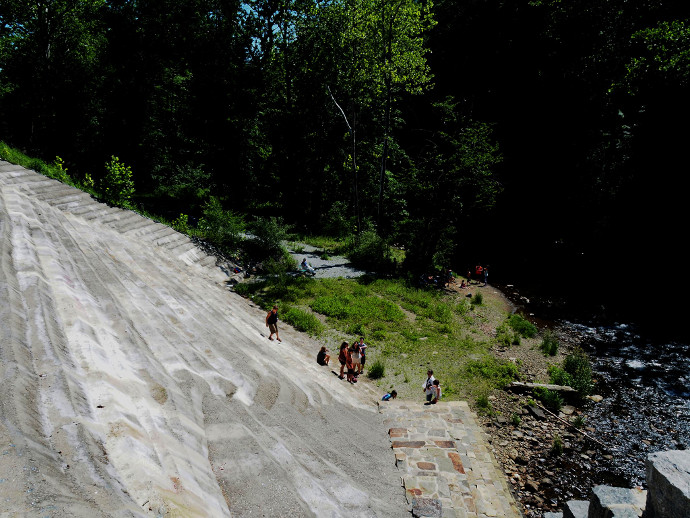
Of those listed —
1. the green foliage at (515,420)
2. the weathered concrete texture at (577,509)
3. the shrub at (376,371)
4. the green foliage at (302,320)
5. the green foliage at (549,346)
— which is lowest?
the green foliage at (515,420)

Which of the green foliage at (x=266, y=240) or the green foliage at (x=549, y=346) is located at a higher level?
the green foliage at (x=266, y=240)

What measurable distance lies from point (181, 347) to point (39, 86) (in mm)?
28953

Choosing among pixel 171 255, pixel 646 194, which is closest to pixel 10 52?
pixel 171 255

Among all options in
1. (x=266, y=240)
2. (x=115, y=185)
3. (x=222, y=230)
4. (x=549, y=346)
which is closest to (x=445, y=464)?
(x=549, y=346)

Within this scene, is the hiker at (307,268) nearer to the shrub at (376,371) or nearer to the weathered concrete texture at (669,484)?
the shrub at (376,371)

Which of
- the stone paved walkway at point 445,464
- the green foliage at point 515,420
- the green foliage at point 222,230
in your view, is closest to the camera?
the stone paved walkway at point 445,464

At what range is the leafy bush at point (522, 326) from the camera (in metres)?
17.2

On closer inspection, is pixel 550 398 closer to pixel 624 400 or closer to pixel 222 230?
pixel 624 400

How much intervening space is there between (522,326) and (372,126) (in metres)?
19.1

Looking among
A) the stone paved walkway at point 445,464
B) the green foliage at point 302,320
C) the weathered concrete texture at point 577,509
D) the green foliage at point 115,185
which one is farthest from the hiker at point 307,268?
the weathered concrete texture at point 577,509

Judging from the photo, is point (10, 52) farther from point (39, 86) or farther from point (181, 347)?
point (181, 347)

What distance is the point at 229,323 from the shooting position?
9672 millimetres

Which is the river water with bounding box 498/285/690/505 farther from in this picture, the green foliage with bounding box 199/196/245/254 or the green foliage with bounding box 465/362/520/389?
the green foliage with bounding box 199/196/245/254

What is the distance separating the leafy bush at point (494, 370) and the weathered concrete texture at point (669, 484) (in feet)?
29.4
